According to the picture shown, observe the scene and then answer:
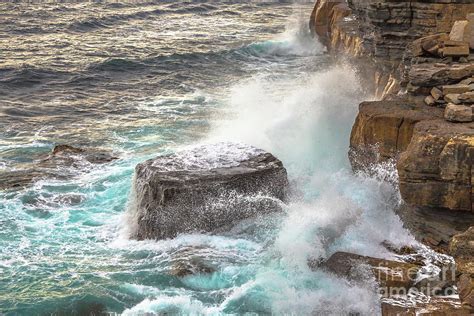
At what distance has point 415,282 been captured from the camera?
9750 millimetres

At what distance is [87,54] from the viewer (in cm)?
3050

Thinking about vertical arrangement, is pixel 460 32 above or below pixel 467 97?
above

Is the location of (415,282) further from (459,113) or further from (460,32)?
(460,32)

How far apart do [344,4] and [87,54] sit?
12.0 m

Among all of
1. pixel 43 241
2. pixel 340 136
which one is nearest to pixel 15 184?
pixel 43 241

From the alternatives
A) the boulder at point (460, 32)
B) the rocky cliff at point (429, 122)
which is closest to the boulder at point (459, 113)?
the rocky cliff at point (429, 122)

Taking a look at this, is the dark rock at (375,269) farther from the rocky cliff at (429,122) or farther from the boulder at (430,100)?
the boulder at (430,100)

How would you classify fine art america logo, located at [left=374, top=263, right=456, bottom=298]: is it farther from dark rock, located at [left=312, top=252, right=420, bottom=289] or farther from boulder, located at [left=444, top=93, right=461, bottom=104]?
boulder, located at [left=444, top=93, right=461, bottom=104]

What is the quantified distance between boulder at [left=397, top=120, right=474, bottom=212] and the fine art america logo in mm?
1054

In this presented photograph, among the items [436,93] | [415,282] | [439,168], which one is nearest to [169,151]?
[436,93]

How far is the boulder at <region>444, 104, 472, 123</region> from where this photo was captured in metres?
10.7

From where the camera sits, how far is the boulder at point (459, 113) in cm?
1070

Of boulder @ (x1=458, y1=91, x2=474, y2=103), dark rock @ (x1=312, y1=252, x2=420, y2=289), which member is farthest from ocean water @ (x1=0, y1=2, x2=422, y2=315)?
boulder @ (x1=458, y1=91, x2=474, y2=103)

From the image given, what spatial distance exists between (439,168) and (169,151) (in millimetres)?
9279
